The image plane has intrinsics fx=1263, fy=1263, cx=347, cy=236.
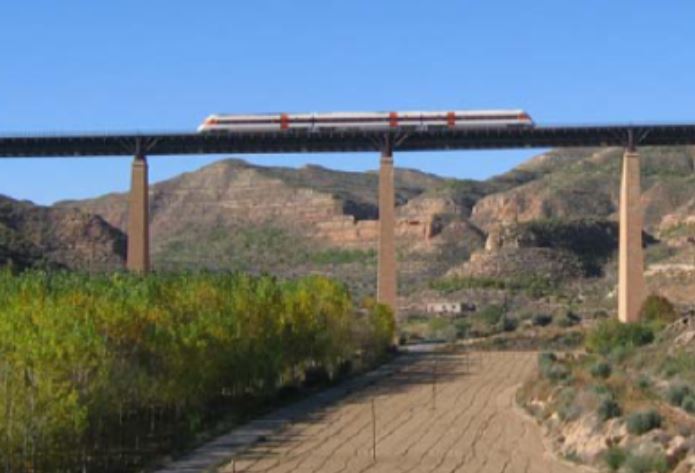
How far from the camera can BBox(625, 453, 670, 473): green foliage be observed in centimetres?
3009

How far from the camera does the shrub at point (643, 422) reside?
1345 inches

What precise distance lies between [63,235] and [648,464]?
103514 millimetres

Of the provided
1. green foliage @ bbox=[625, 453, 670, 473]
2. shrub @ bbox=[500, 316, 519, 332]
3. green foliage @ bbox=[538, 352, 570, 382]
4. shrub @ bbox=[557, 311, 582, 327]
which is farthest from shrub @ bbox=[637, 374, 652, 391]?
shrub @ bbox=[500, 316, 519, 332]

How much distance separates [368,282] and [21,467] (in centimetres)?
9713

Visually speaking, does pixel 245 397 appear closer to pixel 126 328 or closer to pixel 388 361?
pixel 126 328

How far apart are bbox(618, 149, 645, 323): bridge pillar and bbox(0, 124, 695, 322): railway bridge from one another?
58 mm

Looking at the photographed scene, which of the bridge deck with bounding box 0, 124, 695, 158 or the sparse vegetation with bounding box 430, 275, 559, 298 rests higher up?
the bridge deck with bounding box 0, 124, 695, 158

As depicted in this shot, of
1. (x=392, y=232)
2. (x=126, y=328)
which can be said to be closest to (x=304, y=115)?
(x=392, y=232)

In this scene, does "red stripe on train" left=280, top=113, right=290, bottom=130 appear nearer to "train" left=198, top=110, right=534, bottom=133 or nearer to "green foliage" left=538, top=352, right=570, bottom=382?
"train" left=198, top=110, right=534, bottom=133

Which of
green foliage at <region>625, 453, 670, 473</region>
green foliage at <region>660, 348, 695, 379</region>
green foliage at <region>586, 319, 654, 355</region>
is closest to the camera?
green foliage at <region>625, 453, 670, 473</region>

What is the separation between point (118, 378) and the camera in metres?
37.8

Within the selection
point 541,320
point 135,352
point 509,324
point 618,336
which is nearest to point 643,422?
point 135,352

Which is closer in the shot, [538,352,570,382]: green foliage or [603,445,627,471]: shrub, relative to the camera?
[603,445,627,471]: shrub

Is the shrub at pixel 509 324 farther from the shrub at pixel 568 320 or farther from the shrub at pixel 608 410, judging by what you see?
the shrub at pixel 608 410
